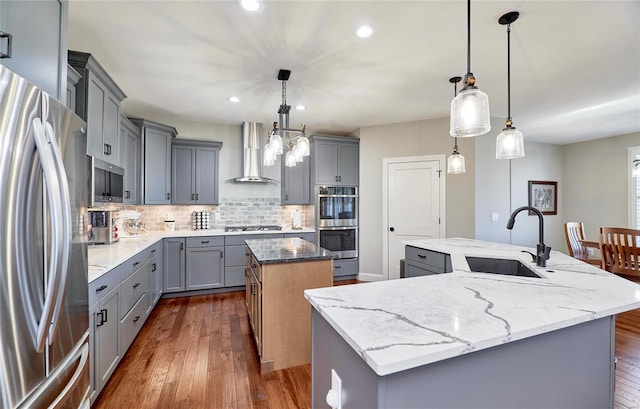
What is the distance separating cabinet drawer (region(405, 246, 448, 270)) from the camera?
2463 mm

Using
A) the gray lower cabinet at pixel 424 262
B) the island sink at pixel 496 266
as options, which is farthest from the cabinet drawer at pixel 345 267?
the island sink at pixel 496 266

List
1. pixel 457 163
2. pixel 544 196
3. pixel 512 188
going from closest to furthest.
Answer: pixel 457 163, pixel 512 188, pixel 544 196

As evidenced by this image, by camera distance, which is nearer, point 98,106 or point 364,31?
point 364,31

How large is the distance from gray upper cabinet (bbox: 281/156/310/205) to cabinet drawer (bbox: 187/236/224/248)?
4.14ft

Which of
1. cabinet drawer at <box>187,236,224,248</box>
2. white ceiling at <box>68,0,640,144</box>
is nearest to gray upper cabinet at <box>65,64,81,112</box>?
white ceiling at <box>68,0,640,144</box>

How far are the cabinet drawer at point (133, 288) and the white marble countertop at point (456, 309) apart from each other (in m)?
1.85

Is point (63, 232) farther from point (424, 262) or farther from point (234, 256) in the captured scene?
point (234, 256)

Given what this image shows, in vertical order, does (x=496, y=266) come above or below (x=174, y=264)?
above

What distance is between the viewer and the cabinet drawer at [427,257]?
246 centimetres

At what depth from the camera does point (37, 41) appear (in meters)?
1.10

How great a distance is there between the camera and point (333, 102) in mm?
3619

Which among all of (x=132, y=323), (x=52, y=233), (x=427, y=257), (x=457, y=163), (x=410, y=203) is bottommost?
(x=132, y=323)

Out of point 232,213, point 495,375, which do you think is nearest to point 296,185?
point 232,213

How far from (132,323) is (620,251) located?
16.5 feet
